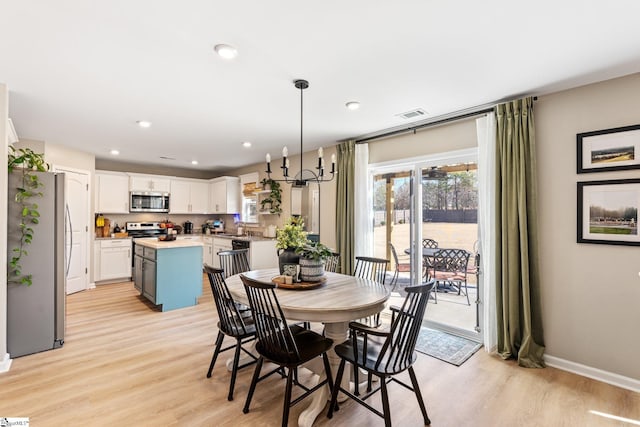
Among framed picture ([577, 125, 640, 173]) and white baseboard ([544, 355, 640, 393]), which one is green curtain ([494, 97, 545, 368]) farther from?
framed picture ([577, 125, 640, 173])

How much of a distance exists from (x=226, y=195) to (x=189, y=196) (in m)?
1.01

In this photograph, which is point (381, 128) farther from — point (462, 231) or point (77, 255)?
point (77, 255)

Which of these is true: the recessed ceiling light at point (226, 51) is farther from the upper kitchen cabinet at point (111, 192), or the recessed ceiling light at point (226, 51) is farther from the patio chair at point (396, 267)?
the upper kitchen cabinet at point (111, 192)

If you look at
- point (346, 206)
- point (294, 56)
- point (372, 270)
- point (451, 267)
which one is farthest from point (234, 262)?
point (451, 267)

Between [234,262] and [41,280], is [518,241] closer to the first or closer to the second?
[234,262]

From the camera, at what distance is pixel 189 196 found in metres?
7.47

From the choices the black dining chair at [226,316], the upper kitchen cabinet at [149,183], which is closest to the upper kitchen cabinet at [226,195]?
the upper kitchen cabinet at [149,183]

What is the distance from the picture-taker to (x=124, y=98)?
10.0 ft

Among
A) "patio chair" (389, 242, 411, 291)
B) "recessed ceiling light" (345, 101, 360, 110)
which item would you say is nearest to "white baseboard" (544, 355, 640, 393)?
"patio chair" (389, 242, 411, 291)

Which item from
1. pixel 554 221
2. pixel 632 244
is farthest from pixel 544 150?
pixel 632 244

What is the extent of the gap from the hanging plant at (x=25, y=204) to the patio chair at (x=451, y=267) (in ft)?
14.5

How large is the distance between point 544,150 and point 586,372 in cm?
201

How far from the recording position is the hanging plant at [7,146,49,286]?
2.99 metres

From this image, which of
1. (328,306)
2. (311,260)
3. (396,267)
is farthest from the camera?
(396,267)
